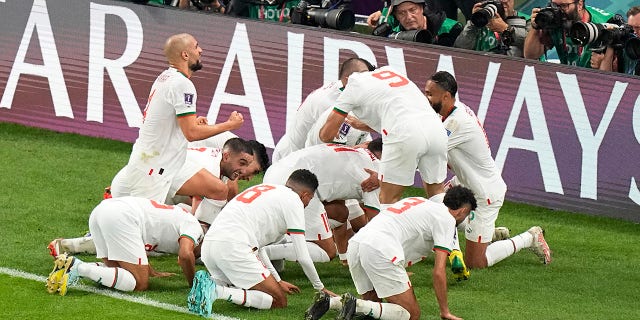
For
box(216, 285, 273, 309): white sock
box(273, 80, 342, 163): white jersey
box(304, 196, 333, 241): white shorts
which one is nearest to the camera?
box(216, 285, 273, 309): white sock

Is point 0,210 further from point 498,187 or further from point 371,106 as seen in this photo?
point 498,187

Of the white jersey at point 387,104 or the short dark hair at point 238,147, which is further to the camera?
the short dark hair at point 238,147

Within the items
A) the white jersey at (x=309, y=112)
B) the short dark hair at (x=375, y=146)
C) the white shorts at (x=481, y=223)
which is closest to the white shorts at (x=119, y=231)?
the white jersey at (x=309, y=112)

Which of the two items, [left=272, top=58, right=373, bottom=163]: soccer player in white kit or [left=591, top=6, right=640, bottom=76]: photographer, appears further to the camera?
[left=591, top=6, right=640, bottom=76]: photographer

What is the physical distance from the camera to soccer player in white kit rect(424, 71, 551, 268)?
11.2 meters

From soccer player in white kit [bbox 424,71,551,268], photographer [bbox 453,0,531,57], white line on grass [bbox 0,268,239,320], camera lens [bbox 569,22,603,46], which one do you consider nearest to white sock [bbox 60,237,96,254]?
white line on grass [bbox 0,268,239,320]

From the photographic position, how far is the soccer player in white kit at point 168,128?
1075 cm

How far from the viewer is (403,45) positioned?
13.9 m

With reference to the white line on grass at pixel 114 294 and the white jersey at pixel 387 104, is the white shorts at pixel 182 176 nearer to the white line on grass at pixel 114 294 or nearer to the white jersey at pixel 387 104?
the white jersey at pixel 387 104

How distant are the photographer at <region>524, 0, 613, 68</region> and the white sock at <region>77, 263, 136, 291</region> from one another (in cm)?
547

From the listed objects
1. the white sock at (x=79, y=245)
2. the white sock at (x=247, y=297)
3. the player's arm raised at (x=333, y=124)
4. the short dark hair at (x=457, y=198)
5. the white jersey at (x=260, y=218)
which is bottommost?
the white sock at (x=79, y=245)

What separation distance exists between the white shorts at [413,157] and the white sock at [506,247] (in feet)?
3.06

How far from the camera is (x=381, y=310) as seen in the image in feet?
30.7

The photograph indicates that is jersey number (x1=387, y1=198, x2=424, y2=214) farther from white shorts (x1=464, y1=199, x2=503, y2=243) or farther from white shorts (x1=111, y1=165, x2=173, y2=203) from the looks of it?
white shorts (x1=111, y1=165, x2=173, y2=203)
